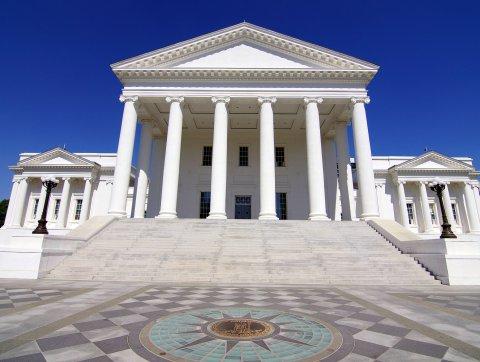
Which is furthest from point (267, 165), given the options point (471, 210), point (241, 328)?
point (471, 210)

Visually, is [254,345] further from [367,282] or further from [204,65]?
[204,65]

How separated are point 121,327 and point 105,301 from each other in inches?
106

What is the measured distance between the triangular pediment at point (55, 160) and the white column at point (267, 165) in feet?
96.1

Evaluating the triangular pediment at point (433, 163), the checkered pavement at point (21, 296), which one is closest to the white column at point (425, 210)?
the triangular pediment at point (433, 163)

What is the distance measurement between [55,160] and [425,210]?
174 ft

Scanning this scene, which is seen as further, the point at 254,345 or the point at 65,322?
the point at 65,322

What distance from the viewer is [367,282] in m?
11.3

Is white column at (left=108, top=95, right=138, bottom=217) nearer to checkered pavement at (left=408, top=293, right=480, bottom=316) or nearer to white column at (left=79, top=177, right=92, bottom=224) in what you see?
checkered pavement at (left=408, top=293, right=480, bottom=316)

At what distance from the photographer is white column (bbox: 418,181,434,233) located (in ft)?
119

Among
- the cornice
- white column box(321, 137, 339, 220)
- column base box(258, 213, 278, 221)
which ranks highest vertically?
the cornice

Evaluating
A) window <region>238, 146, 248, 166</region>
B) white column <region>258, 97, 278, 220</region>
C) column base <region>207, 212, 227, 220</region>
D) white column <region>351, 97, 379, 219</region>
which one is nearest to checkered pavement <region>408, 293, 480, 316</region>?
white column <region>258, 97, 278, 220</region>

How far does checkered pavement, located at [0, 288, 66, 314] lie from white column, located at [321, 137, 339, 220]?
82.7ft

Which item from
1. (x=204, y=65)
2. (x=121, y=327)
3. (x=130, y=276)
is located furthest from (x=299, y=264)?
(x=204, y=65)

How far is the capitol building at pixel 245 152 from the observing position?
13.8 metres
